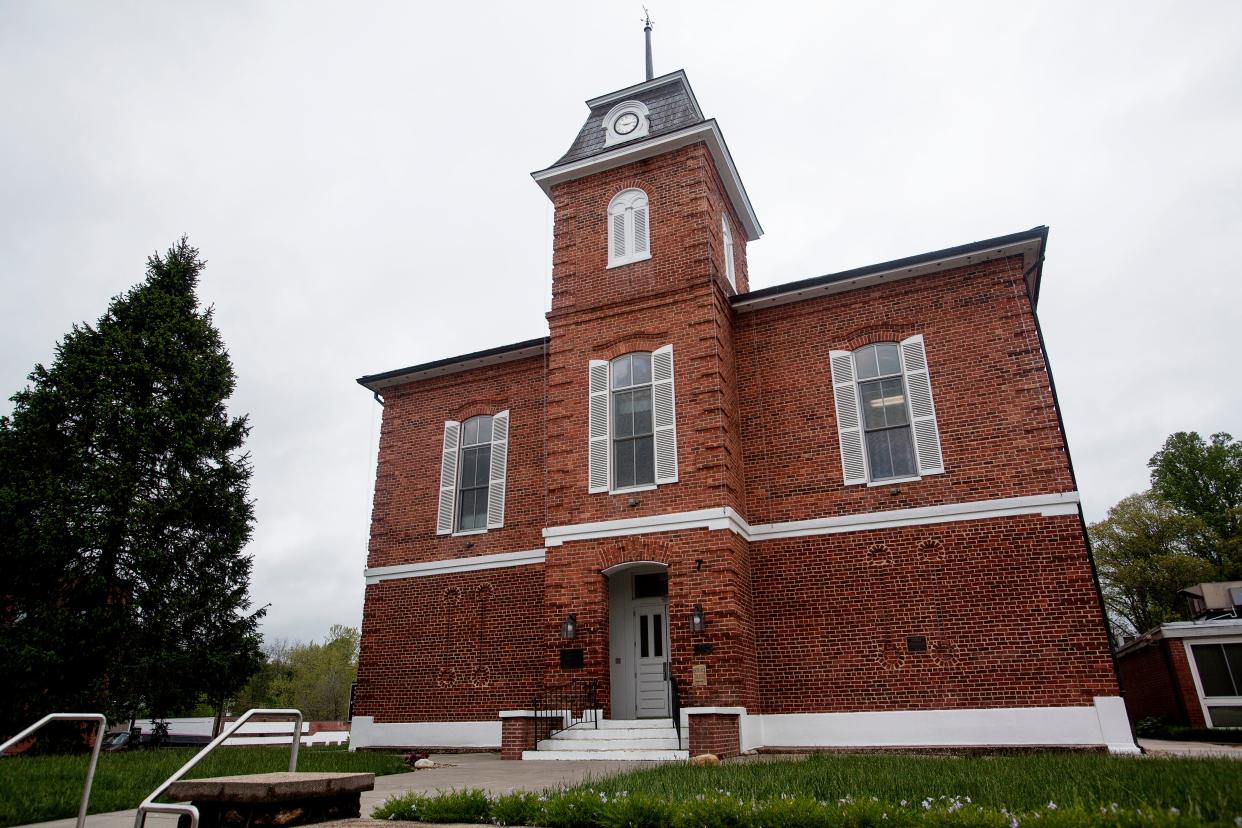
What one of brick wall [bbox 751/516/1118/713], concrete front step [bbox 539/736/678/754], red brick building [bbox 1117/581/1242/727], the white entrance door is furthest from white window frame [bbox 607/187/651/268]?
red brick building [bbox 1117/581/1242/727]

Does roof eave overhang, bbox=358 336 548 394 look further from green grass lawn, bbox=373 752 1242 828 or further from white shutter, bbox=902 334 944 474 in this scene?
green grass lawn, bbox=373 752 1242 828

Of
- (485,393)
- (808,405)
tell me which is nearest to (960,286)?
(808,405)

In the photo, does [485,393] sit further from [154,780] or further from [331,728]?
[331,728]

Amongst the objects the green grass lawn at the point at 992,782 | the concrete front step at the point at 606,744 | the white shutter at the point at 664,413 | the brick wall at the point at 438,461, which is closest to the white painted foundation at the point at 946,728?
the concrete front step at the point at 606,744

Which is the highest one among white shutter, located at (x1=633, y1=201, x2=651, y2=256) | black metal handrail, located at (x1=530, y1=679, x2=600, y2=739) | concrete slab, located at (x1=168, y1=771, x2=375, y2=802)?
white shutter, located at (x1=633, y1=201, x2=651, y2=256)

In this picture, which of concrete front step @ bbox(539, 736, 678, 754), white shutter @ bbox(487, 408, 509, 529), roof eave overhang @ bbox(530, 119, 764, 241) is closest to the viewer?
concrete front step @ bbox(539, 736, 678, 754)

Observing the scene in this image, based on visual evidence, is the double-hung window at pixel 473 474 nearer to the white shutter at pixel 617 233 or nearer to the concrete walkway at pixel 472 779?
the white shutter at pixel 617 233

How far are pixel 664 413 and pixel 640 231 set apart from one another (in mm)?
4117

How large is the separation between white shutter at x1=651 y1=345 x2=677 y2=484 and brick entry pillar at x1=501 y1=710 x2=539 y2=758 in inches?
180

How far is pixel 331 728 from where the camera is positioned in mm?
34156

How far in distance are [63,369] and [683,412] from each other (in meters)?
12.7

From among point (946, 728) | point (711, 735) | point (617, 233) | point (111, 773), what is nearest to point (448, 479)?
point (617, 233)

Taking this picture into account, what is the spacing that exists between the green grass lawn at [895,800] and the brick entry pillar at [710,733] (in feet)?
11.6

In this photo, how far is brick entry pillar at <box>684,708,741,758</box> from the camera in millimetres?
11148
